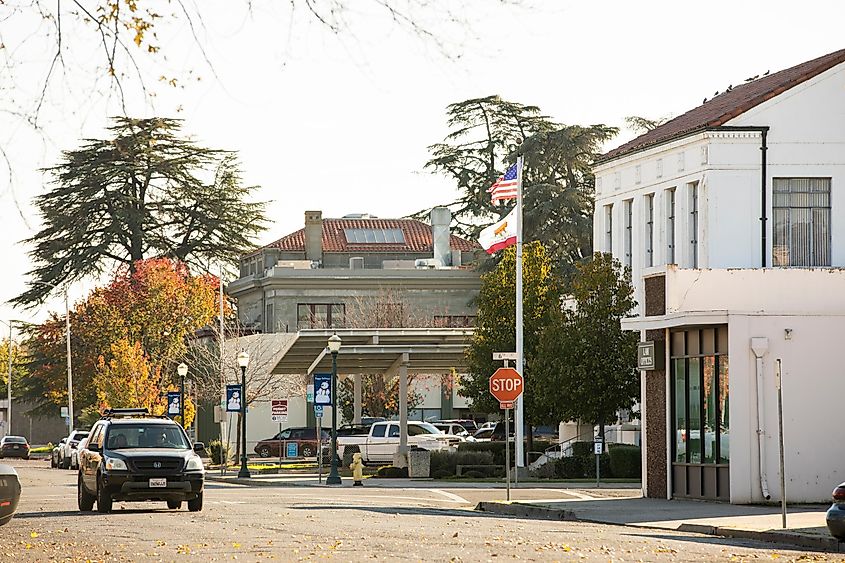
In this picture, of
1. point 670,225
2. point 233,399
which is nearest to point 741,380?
point 670,225

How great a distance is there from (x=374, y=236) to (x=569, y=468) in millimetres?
50151

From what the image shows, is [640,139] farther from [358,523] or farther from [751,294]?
[358,523]

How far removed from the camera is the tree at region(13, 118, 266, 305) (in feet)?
237

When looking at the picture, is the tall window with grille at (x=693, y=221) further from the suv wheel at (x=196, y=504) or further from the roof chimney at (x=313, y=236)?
the roof chimney at (x=313, y=236)

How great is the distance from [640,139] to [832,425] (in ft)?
87.5

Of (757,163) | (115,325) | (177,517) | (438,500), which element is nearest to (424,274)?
(115,325)

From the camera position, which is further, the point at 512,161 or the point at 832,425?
the point at 512,161

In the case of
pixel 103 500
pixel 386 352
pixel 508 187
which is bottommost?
pixel 103 500

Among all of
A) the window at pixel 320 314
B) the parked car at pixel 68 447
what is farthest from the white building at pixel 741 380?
the window at pixel 320 314

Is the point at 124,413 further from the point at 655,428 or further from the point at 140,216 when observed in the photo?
the point at 140,216

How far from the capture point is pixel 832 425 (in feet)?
102

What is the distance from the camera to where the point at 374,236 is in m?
96.2

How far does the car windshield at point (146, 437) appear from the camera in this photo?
96.5ft

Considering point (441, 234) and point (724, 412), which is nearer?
point (724, 412)
